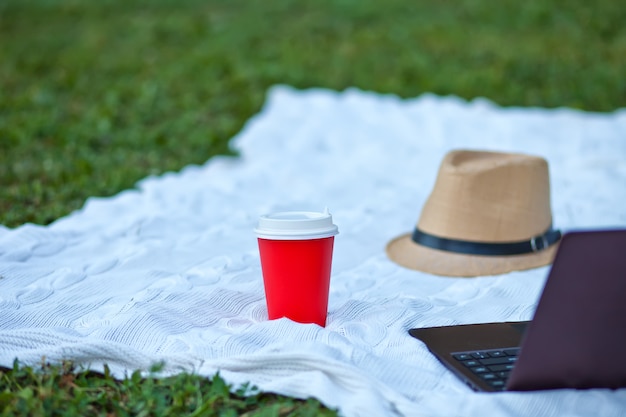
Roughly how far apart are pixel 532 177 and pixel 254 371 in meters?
1.23

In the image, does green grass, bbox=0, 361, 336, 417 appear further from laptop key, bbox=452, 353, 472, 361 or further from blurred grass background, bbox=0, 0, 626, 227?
blurred grass background, bbox=0, 0, 626, 227

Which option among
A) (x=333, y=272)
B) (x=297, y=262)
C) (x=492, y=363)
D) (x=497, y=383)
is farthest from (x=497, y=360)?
(x=333, y=272)

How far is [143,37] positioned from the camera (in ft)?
22.1

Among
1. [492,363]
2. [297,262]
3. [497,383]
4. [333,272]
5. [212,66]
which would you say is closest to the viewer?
[497,383]

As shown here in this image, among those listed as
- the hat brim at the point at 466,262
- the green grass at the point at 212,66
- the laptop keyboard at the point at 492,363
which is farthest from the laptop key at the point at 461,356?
the green grass at the point at 212,66

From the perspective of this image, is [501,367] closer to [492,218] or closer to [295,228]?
[295,228]

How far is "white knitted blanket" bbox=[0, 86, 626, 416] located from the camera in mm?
1619

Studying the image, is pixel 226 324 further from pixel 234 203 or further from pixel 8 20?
pixel 8 20

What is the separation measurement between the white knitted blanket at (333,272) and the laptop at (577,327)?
40 mm

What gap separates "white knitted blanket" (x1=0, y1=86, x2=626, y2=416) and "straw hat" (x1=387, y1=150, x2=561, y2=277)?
0.09 metres

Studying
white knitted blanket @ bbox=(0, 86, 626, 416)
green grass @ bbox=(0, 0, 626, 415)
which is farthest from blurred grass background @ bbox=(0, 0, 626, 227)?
white knitted blanket @ bbox=(0, 86, 626, 416)

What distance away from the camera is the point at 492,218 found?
8.14ft

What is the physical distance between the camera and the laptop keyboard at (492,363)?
5.18ft

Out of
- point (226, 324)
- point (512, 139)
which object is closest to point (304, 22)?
point (512, 139)
